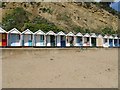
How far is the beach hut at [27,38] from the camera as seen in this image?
32.1m

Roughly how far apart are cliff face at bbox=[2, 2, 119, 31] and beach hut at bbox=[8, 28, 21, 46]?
2333 centimetres

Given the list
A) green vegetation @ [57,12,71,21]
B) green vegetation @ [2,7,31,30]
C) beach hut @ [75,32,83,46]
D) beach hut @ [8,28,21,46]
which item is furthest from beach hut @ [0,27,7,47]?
green vegetation @ [57,12,71,21]

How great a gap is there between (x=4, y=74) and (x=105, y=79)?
13.1 feet

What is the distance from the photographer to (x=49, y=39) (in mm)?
35125

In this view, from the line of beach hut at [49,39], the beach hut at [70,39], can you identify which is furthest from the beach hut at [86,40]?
the beach hut at [70,39]

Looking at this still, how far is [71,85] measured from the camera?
9086mm

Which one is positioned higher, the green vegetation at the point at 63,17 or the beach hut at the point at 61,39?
the green vegetation at the point at 63,17

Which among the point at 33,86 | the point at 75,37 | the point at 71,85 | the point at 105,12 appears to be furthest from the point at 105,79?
the point at 105,12

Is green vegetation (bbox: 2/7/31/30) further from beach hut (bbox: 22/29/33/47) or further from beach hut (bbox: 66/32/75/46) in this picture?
beach hut (bbox: 22/29/33/47)

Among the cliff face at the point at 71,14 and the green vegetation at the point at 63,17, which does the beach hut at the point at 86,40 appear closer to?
the cliff face at the point at 71,14

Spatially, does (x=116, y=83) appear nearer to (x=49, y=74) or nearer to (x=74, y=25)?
(x=49, y=74)

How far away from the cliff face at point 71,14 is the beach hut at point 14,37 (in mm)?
23327

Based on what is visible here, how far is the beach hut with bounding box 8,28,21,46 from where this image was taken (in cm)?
3059

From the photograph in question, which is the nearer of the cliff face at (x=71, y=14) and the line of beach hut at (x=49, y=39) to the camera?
the line of beach hut at (x=49, y=39)
